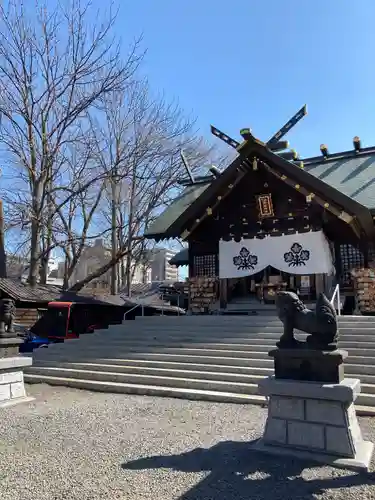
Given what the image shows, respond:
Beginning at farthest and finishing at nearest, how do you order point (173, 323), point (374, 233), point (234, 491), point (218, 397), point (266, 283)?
1. point (266, 283)
2. point (374, 233)
3. point (173, 323)
4. point (218, 397)
5. point (234, 491)

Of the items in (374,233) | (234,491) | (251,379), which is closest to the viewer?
(234,491)

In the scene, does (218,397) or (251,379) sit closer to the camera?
(218,397)

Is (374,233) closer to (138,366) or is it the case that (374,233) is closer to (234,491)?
(138,366)

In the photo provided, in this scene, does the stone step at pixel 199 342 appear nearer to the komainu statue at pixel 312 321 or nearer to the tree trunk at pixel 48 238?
the komainu statue at pixel 312 321

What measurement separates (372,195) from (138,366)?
30.6ft

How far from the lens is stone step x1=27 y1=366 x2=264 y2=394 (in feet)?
22.9

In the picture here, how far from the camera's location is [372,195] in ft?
41.5

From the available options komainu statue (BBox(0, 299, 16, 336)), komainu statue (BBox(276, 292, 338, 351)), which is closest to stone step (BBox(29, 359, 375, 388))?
komainu statue (BBox(0, 299, 16, 336))

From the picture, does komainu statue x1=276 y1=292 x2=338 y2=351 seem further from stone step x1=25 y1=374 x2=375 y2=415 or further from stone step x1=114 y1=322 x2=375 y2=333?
stone step x1=114 y1=322 x2=375 y2=333

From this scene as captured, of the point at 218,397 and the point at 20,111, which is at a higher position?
the point at 20,111

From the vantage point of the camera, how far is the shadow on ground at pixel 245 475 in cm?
325

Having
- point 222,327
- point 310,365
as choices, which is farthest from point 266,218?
point 310,365

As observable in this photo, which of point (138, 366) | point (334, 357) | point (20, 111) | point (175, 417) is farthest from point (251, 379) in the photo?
point (20, 111)

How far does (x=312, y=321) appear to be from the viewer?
4.21m
